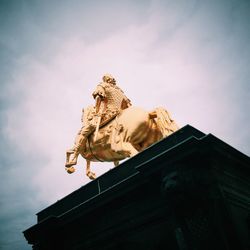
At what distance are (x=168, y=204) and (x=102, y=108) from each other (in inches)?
223

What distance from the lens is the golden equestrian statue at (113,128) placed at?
8828 millimetres

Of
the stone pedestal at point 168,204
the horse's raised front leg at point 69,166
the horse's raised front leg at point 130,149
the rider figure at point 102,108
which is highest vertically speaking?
the rider figure at point 102,108

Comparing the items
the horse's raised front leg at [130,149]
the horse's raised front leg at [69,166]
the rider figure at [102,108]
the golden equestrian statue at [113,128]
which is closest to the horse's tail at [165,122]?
the golden equestrian statue at [113,128]

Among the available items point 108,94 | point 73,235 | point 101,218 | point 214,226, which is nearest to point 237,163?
point 214,226

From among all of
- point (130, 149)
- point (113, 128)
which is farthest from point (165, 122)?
point (113, 128)

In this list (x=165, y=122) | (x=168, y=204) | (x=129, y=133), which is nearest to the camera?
(x=168, y=204)

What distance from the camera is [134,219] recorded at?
6168mm

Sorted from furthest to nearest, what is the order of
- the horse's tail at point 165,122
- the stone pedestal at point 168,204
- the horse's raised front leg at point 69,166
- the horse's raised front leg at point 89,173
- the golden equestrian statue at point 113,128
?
the horse's raised front leg at point 89,173 < the horse's raised front leg at point 69,166 < the golden equestrian statue at point 113,128 < the horse's tail at point 165,122 < the stone pedestal at point 168,204

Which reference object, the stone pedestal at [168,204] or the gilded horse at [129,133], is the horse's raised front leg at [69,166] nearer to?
the gilded horse at [129,133]

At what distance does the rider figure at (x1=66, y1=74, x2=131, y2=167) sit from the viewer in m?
9.96

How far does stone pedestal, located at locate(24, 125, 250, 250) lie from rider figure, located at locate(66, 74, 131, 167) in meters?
2.51

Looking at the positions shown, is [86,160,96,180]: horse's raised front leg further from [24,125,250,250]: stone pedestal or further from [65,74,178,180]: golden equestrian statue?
[24,125,250,250]: stone pedestal

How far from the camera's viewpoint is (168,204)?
564 cm

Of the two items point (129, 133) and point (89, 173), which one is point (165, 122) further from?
point (89, 173)
